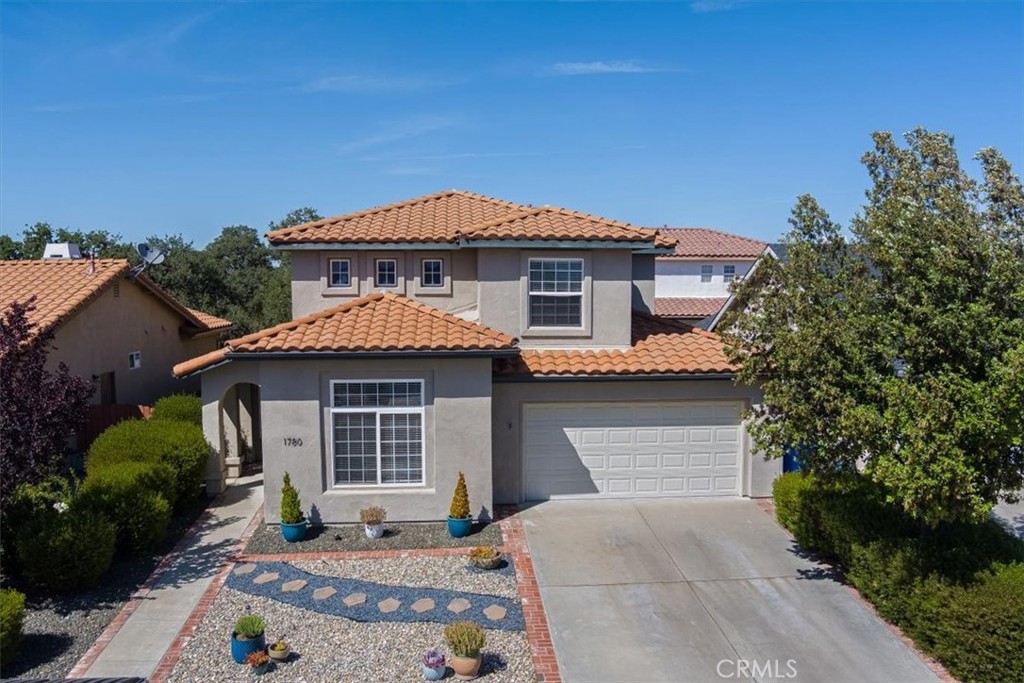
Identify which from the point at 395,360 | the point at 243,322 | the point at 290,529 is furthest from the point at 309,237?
the point at 243,322

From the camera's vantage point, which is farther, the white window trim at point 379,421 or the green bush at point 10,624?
the white window trim at point 379,421

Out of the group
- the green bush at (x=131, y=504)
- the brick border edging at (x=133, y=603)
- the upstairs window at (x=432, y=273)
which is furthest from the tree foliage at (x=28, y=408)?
the upstairs window at (x=432, y=273)

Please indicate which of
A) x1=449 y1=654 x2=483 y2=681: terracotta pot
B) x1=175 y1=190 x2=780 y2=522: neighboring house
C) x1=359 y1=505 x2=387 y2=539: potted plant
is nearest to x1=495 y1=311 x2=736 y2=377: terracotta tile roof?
x1=175 y1=190 x2=780 y2=522: neighboring house

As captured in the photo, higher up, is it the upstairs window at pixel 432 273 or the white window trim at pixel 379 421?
the upstairs window at pixel 432 273

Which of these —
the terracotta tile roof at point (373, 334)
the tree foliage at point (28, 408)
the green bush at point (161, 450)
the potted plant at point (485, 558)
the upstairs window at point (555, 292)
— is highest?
the upstairs window at point (555, 292)

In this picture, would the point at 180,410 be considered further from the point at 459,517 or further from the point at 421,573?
the point at 421,573

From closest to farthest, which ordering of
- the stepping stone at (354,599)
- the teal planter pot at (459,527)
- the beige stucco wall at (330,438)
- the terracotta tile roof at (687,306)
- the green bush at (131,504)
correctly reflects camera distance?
the stepping stone at (354,599) < the green bush at (131,504) < the teal planter pot at (459,527) < the beige stucco wall at (330,438) < the terracotta tile roof at (687,306)

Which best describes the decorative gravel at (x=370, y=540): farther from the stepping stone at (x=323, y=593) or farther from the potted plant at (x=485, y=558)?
the stepping stone at (x=323, y=593)
